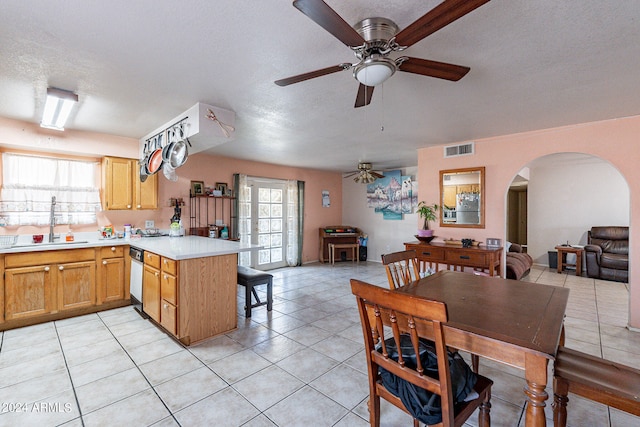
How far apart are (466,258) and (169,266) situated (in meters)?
3.53

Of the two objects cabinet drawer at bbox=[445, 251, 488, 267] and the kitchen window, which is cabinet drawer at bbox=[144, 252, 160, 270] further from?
cabinet drawer at bbox=[445, 251, 488, 267]

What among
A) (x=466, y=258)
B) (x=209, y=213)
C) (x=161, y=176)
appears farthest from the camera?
(x=209, y=213)

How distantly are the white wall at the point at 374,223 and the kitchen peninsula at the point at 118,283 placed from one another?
446 centimetres

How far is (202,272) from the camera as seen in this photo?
2785 millimetres

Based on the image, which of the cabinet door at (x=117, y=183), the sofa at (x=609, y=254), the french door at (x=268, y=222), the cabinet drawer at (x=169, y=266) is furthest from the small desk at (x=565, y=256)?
the cabinet door at (x=117, y=183)

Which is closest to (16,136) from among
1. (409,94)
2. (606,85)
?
(409,94)

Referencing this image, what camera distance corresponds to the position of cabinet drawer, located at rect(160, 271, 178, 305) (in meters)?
2.66

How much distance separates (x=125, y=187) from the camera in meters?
4.01

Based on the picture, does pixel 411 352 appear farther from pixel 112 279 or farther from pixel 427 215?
pixel 112 279

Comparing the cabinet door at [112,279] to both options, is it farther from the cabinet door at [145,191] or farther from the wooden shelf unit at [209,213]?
the wooden shelf unit at [209,213]

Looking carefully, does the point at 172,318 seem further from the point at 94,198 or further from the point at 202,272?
the point at 94,198

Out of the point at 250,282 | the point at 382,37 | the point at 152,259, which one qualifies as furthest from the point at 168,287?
the point at 382,37

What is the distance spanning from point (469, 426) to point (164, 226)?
4592mm

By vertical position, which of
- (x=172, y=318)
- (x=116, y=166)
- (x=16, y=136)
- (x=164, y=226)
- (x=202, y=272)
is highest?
(x=16, y=136)
